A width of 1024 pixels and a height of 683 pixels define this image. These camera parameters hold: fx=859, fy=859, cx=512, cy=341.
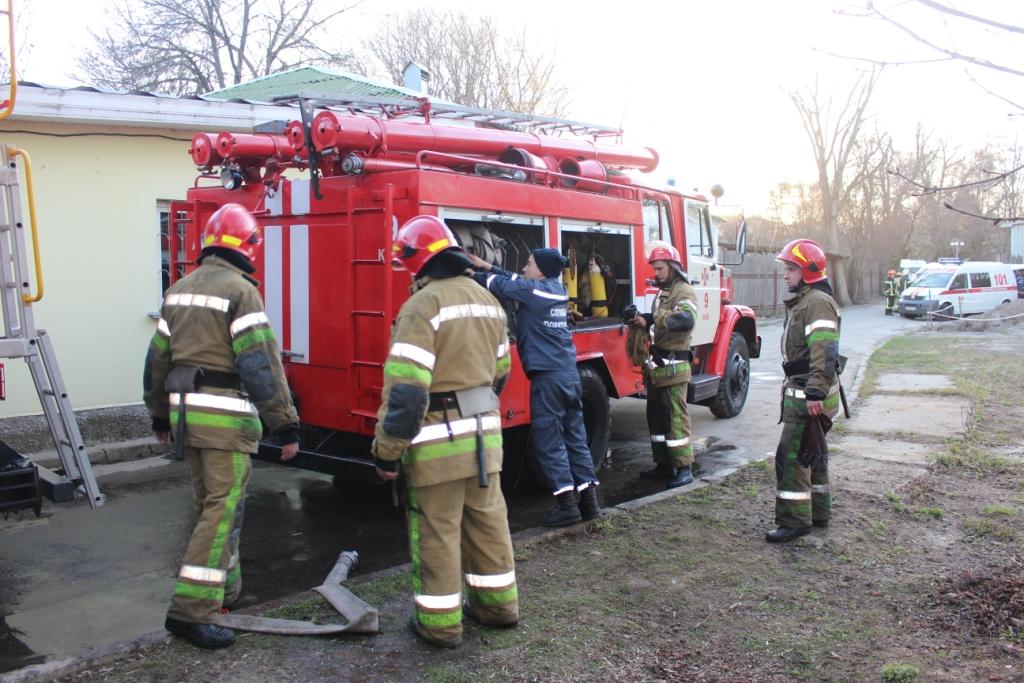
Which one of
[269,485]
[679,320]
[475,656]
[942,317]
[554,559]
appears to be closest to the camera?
[475,656]

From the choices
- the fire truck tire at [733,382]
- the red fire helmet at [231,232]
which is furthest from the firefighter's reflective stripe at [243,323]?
the fire truck tire at [733,382]

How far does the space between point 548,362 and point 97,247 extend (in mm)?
5146

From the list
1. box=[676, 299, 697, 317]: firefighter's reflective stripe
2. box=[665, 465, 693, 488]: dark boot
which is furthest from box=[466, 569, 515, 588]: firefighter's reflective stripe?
box=[676, 299, 697, 317]: firefighter's reflective stripe

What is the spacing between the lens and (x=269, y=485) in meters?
6.95

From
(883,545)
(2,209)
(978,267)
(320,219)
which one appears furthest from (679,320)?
(978,267)

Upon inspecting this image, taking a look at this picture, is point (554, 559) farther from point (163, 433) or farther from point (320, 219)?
point (320, 219)

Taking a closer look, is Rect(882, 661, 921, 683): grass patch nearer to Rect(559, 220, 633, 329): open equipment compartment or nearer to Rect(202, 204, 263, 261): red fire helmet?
Rect(202, 204, 263, 261): red fire helmet

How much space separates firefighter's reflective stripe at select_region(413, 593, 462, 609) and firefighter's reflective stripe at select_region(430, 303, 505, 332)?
1171 millimetres

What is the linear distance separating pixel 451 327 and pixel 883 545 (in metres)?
3.20

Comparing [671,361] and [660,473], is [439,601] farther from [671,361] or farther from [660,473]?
[660,473]

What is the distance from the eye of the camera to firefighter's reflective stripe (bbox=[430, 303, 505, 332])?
381 cm

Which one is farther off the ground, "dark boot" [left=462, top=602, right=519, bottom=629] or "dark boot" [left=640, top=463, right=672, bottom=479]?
"dark boot" [left=462, top=602, right=519, bottom=629]

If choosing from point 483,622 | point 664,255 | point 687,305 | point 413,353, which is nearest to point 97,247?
point 664,255

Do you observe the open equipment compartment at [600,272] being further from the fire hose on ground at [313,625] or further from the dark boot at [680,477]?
the fire hose on ground at [313,625]
